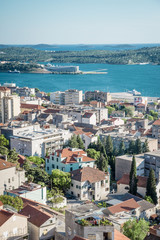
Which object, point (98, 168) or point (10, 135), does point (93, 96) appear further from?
point (98, 168)

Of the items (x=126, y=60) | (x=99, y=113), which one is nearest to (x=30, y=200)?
(x=99, y=113)

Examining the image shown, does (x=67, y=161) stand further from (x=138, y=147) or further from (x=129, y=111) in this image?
(x=129, y=111)

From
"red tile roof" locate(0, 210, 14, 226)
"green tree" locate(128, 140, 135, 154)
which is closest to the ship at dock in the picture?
"green tree" locate(128, 140, 135, 154)

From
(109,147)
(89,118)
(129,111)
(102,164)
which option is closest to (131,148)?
(109,147)

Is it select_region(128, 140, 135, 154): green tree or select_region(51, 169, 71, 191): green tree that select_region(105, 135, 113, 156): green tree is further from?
select_region(51, 169, 71, 191): green tree

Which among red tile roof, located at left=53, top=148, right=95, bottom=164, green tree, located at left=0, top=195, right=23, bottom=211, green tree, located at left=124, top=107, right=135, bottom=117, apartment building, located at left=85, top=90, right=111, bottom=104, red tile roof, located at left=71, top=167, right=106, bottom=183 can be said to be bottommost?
green tree, located at left=124, top=107, right=135, bottom=117

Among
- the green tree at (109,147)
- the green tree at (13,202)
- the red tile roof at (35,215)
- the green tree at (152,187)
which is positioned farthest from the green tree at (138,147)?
the red tile roof at (35,215)
